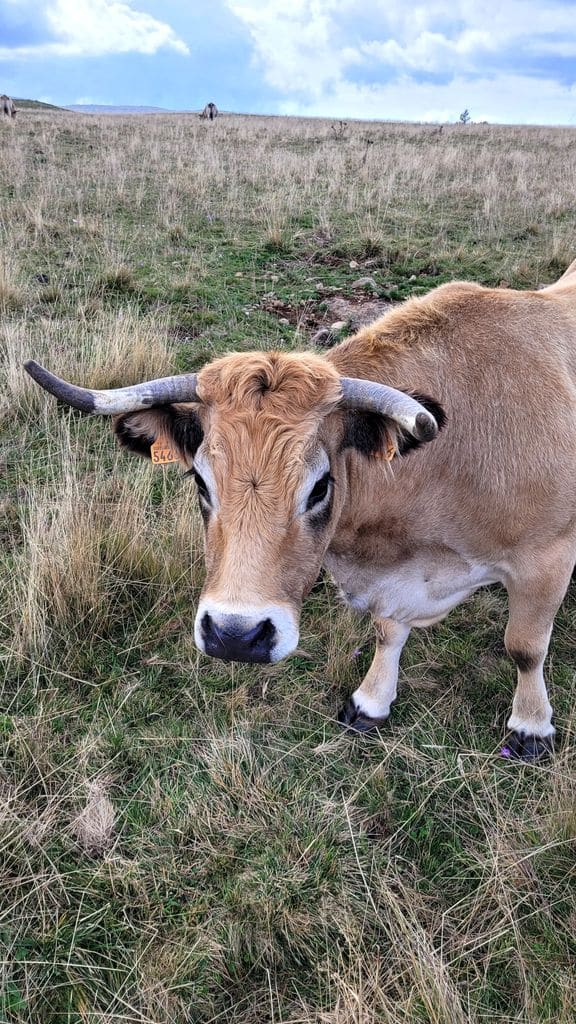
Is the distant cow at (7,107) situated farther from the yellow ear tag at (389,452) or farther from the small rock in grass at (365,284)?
the yellow ear tag at (389,452)

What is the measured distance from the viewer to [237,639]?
2055 millimetres

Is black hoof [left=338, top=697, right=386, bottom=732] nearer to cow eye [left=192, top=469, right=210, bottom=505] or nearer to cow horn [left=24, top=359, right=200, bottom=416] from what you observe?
cow eye [left=192, top=469, right=210, bottom=505]

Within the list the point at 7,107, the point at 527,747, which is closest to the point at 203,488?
the point at 527,747

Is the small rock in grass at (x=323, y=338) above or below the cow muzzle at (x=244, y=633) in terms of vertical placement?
above

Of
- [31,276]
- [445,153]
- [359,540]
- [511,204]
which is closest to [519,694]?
[359,540]

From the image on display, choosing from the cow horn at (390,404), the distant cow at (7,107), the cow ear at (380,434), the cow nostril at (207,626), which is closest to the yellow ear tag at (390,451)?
the cow ear at (380,434)

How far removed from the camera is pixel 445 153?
17766 millimetres

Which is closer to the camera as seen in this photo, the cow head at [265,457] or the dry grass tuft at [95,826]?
the cow head at [265,457]

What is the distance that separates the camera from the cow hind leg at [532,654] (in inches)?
120

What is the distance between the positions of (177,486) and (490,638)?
2.42 metres

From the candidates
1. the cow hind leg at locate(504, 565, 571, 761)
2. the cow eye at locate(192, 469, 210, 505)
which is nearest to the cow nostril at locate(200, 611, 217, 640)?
the cow eye at locate(192, 469, 210, 505)

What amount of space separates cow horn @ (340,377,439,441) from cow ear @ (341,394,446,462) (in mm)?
73

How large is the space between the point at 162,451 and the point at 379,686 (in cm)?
172

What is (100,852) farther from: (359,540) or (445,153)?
(445,153)
